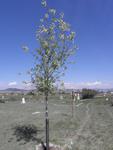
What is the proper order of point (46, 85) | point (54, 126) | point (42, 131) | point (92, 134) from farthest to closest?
point (54, 126), point (42, 131), point (92, 134), point (46, 85)

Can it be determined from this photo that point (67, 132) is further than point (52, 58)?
Yes

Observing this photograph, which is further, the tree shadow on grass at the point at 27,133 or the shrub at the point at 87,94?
the shrub at the point at 87,94

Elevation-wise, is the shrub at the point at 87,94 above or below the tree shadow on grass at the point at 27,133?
above

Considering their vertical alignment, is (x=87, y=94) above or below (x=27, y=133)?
above

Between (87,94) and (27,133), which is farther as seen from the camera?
(87,94)

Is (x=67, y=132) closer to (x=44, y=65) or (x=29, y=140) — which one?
(x=29, y=140)

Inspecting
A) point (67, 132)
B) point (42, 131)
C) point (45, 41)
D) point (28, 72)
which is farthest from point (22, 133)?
point (45, 41)

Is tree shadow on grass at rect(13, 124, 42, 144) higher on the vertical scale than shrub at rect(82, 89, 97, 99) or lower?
lower

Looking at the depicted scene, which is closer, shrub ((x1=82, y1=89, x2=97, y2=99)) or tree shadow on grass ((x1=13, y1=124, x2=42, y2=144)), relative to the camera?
tree shadow on grass ((x1=13, y1=124, x2=42, y2=144))

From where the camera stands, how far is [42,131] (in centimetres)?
2258

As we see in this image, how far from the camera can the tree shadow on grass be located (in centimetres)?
1958

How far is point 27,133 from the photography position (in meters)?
21.7

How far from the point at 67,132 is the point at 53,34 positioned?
8346mm

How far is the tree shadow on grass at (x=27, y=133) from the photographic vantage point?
771 inches
